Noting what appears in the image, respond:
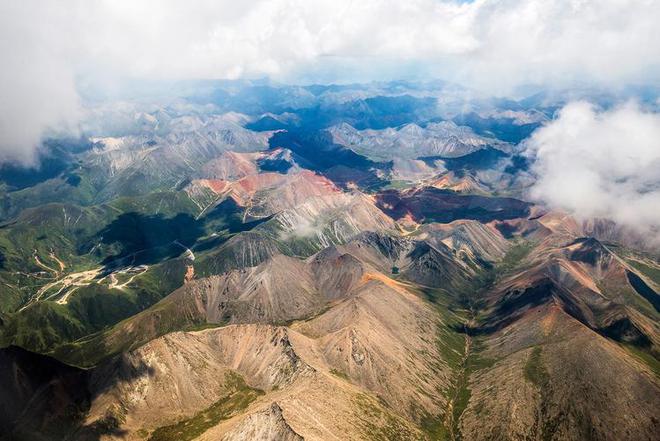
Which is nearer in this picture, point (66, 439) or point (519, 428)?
point (66, 439)

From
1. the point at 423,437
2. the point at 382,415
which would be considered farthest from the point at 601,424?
the point at 382,415

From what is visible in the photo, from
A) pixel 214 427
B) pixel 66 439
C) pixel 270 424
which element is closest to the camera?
pixel 270 424

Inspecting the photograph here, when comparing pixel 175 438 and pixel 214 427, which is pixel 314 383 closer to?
pixel 214 427

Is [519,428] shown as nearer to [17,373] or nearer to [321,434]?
[321,434]

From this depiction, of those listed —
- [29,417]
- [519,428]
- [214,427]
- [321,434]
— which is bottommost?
[519,428]

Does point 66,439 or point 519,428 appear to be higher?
point 66,439

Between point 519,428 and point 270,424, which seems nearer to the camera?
point 270,424

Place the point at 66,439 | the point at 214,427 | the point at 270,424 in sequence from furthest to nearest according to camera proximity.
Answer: the point at 214,427
the point at 66,439
the point at 270,424

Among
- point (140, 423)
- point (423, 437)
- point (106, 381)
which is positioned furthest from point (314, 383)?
point (106, 381)

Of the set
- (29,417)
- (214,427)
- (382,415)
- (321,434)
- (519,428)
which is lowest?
(519,428)
